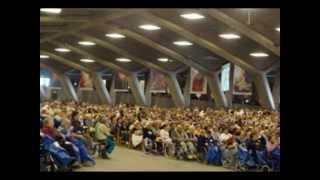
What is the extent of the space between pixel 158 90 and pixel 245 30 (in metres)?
1.23

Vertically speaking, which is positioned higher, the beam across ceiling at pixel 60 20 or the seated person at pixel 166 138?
the beam across ceiling at pixel 60 20

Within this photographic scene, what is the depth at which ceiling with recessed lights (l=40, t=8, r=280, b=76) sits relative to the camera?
8148 mm

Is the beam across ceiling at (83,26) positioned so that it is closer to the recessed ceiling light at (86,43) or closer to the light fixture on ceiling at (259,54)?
the recessed ceiling light at (86,43)

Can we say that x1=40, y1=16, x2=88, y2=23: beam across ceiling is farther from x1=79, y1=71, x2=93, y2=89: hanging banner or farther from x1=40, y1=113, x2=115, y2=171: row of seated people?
x1=40, y1=113, x2=115, y2=171: row of seated people

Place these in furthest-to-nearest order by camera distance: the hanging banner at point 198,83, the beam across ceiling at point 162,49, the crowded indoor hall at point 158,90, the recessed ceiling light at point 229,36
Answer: the recessed ceiling light at point 229,36 < the beam across ceiling at point 162,49 < the hanging banner at point 198,83 < the crowded indoor hall at point 158,90

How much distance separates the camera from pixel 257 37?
27.5 feet

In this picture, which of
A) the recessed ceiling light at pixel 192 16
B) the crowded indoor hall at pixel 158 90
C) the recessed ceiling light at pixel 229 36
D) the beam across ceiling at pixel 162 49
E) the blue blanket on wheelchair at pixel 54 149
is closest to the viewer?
the blue blanket on wheelchair at pixel 54 149

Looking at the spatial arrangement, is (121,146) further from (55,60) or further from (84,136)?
(55,60)

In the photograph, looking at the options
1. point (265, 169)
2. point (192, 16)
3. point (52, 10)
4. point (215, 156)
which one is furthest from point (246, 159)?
point (52, 10)

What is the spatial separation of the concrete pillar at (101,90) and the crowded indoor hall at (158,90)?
12 millimetres

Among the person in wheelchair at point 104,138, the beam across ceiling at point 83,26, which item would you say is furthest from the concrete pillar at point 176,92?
the beam across ceiling at point 83,26

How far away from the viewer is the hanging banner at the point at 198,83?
8328 millimetres
